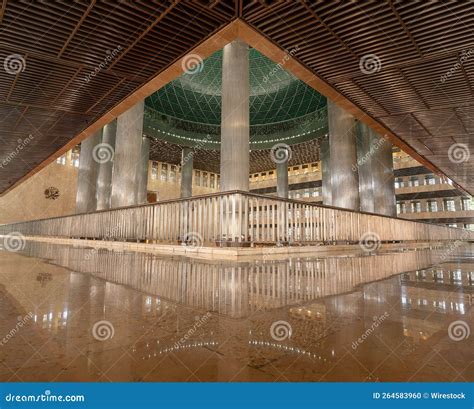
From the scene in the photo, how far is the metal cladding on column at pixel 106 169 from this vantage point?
61.5 ft

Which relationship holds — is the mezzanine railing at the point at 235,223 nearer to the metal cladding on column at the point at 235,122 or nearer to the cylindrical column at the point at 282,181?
the metal cladding on column at the point at 235,122

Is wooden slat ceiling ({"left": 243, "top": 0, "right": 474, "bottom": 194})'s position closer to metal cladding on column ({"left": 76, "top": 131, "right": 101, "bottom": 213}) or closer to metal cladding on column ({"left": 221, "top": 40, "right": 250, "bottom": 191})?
metal cladding on column ({"left": 221, "top": 40, "right": 250, "bottom": 191})

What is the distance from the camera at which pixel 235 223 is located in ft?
20.5

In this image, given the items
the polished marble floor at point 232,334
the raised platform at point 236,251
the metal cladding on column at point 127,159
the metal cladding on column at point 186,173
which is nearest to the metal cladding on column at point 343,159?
the raised platform at point 236,251

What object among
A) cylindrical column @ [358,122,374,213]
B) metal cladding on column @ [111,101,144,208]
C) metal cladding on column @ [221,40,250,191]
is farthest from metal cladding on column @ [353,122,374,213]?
metal cladding on column @ [111,101,144,208]

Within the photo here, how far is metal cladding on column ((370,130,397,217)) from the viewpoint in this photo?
16.6m

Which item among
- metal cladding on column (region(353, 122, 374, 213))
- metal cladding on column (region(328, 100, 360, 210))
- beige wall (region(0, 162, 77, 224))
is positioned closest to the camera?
metal cladding on column (region(328, 100, 360, 210))

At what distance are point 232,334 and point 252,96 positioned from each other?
3005cm

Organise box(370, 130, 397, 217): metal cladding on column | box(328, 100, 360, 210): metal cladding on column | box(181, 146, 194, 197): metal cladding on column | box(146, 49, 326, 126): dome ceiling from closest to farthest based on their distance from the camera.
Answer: box(328, 100, 360, 210): metal cladding on column
box(370, 130, 397, 217): metal cladding on column
box(146, 49, 326, 126): dome ceiling
box(181, 146, 194, 197): metal cladding on column

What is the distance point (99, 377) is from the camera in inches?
36.3

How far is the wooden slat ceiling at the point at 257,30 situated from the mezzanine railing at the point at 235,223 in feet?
10.3

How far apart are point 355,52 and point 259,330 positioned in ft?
20.9

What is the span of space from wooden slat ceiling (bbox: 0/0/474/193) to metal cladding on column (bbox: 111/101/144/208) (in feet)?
15.0

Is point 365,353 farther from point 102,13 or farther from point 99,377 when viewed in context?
point 102,13
